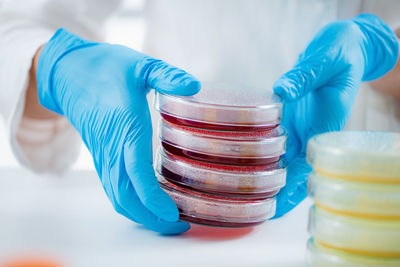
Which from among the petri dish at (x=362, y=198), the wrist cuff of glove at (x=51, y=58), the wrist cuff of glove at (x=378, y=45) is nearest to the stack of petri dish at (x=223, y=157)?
the petri dish at (x=362, y=198)

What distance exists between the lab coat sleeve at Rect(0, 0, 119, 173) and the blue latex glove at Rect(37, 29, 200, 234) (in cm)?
20

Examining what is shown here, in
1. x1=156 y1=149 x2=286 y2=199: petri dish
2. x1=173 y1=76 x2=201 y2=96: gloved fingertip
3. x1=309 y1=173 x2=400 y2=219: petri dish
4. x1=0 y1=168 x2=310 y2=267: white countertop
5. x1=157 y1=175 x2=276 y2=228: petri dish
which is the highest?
x1=173 y1=76 x2=201 y2=96: gloved fingertip

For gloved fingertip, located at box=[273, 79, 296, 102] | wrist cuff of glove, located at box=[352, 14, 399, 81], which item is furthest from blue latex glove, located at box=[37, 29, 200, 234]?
wrist cuff of glove, located at box=[352, 14, 399, 81]

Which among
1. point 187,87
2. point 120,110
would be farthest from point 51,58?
point 187,87

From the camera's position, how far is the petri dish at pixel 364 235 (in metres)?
0.74

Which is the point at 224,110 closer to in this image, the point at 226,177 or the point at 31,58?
the point at 226,177

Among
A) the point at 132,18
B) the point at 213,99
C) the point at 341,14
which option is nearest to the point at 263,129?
the point at 213,99

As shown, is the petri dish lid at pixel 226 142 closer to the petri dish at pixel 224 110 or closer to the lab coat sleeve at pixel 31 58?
the petri dish at pixel 224 110

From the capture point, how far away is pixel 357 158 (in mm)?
730

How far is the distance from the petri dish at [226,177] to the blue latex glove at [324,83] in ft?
0.54

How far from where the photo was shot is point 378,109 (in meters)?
1.65

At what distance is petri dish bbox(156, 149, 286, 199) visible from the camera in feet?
3.18

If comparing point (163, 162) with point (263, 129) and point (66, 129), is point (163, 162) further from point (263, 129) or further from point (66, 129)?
point (66, 129)

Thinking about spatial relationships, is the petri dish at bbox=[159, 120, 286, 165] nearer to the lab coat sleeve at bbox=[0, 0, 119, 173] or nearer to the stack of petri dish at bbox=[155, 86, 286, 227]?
the stack of petri dish at bbox=[155, 86, 286, 227]
